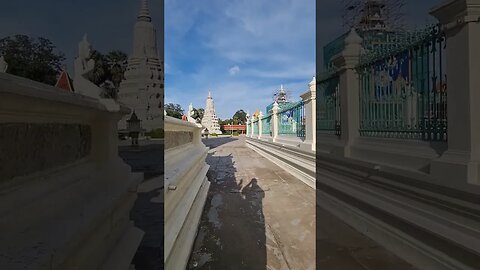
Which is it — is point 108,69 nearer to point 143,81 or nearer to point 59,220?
point 143,81

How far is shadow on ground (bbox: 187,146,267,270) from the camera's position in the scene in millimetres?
2986

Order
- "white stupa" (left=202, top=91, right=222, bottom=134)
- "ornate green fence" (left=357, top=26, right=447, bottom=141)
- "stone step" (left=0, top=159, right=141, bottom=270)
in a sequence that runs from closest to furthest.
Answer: "stone step" (left=0, top=159, right=141, bottom=270), "ornate green fence" (left=357, top=26, right=447, bottom=141), "white stupa" (left=202, top=91, right=222, bottom=134)

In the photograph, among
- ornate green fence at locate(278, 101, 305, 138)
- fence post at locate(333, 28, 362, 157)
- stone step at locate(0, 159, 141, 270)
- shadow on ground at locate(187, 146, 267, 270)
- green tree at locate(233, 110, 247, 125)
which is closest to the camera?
Result: stone step at locate(0, 159, 141, 270)

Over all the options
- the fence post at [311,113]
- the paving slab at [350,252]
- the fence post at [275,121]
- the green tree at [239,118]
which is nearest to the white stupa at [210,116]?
the green tree at [239,118]

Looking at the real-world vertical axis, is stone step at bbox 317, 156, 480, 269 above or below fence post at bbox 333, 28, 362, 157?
below

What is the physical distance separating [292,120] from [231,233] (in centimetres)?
713

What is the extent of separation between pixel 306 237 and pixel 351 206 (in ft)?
4.01

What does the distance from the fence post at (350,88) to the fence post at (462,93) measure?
241cm

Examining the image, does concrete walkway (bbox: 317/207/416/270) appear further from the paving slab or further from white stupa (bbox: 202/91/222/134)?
white stupa (bbox: 202/91/222/134)

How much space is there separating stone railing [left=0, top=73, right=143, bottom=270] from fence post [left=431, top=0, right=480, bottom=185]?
2.55 meters

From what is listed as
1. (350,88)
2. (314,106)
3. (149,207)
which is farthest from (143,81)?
(314,106)

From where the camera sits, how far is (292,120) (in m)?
10.5

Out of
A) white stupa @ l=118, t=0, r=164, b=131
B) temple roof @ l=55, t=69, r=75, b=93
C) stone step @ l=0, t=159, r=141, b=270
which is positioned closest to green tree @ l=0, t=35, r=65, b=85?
temple roof @ l=55, t=69, r=75, b=93

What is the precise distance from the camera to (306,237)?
3617 millimetres
